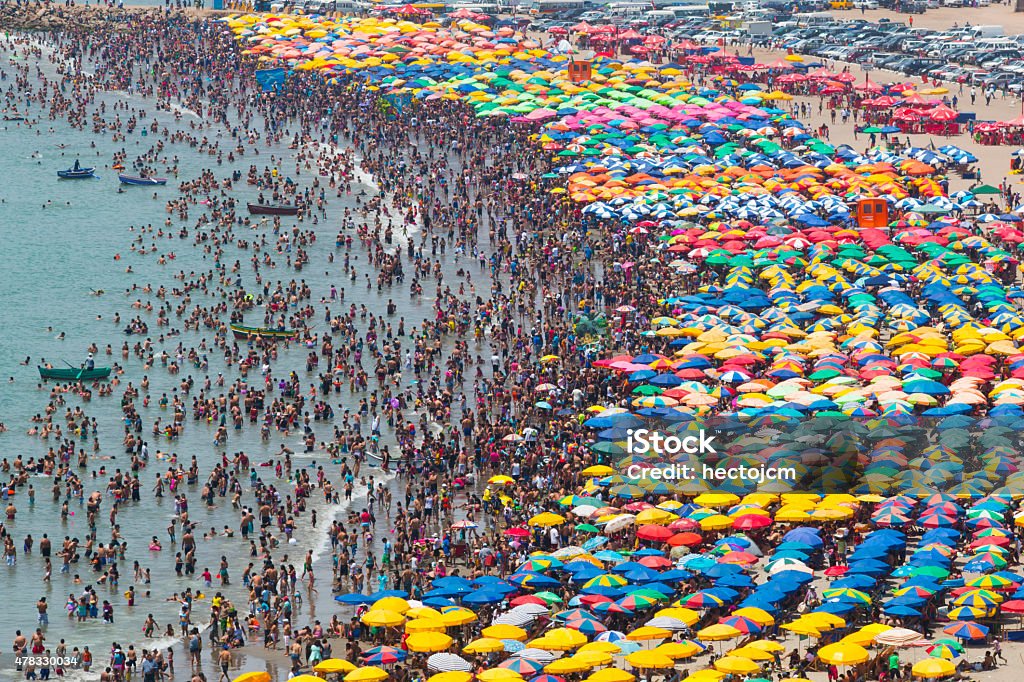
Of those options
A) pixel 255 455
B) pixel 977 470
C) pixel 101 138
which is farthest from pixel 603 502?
pixel 101 138

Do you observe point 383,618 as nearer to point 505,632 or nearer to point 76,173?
point 505,632

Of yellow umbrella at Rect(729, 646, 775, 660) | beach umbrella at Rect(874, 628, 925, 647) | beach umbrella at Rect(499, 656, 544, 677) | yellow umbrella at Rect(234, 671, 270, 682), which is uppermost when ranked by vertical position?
beach umbrella at Rect(874, 628, 925, 647)

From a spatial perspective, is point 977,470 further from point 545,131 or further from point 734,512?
point 545,131

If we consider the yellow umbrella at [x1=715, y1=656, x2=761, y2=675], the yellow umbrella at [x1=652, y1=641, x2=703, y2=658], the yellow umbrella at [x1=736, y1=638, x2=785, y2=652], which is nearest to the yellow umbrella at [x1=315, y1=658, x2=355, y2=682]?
the yellow umbrella at [x1=652, y1=641, x2=703, y2=658]

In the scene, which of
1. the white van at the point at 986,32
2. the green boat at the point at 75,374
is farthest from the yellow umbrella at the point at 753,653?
the white van at the point at 986,32

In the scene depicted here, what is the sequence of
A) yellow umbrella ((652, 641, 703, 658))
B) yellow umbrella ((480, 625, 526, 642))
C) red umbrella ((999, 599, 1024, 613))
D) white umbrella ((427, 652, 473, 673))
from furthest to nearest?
yellow umbrella ((480, 625, 526, 642))
white umbrella ((427, 652, 473, 673))
red umbrella ((999, 599, 1024, 613))
yellow umbrella ((652, 641, 703, 658))

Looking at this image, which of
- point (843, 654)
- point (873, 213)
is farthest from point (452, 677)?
point (873, 213)

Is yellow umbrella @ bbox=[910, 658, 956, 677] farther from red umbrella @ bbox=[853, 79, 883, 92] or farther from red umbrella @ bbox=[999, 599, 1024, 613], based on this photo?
red umbrella @ bbox=[853, 79, 883, 92]

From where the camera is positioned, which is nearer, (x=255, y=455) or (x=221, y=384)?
(x=255, y=455)
